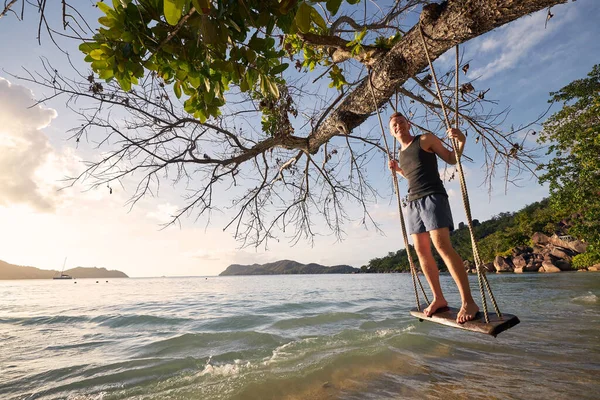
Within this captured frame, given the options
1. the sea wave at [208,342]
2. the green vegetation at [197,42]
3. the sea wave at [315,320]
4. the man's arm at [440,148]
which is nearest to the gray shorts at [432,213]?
the man's arm at [440,148]

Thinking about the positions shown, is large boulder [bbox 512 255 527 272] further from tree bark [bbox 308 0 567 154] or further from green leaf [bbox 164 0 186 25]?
green leaf [bbox 164 0 186 25]

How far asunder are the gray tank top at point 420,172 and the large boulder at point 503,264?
4291 cm

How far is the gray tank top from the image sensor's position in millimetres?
2732

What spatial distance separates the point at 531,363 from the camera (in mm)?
3416

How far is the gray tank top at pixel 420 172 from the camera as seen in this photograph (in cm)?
273

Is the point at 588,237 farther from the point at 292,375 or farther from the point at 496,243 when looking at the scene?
the point at 496,243

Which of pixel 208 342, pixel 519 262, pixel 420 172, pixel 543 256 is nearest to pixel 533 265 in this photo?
pixel 543 256

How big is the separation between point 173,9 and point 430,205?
2.44m

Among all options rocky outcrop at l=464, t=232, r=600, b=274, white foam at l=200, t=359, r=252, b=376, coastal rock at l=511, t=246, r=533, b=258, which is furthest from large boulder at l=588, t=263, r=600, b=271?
white foam at l=200, t=359, r=252, b=376

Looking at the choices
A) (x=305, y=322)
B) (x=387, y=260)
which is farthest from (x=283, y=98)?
(x=387, y=260)

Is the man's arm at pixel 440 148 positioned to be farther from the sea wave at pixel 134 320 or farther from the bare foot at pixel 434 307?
the sea wave at pixel 134 320

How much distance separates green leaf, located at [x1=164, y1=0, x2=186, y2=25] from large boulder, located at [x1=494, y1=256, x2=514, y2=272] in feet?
149

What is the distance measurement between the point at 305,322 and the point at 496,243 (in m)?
45.7

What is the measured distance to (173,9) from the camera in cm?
96
